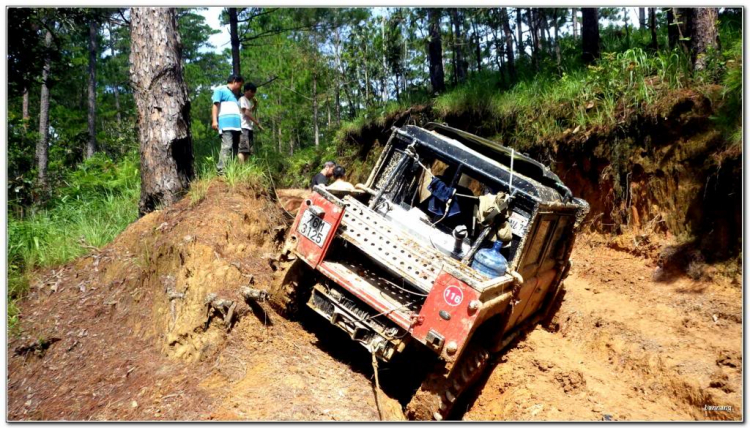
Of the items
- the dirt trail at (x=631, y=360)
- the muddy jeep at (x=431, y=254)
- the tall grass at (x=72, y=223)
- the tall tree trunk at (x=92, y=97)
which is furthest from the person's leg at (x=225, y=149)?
the tall tree trunk at (x=92, y=97)

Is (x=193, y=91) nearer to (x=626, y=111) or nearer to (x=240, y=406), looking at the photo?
(x=626, y=111)

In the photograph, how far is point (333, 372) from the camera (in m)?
4.21

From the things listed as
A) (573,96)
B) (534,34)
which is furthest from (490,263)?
(534,34)

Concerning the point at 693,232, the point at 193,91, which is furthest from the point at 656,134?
the point at 193,91

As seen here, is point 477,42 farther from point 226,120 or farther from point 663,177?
point 226,120

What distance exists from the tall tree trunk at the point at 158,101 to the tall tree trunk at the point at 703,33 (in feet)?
23.4

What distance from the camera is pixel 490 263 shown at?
4246 millimetres

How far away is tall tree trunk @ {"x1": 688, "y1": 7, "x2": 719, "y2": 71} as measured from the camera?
7.13 m

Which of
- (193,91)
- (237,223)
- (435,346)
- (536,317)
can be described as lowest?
(536,317)

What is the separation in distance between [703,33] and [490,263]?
5.59m

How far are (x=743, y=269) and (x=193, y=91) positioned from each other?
28.3 meters

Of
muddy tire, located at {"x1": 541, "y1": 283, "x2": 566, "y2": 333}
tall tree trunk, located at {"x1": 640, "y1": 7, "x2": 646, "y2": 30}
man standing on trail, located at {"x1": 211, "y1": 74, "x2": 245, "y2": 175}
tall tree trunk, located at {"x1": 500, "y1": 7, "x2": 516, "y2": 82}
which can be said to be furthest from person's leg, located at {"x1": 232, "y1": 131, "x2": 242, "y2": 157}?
tall tree trunk, located at {"x1": 640, "y1": 7, "x2": 646, "y2": 30}

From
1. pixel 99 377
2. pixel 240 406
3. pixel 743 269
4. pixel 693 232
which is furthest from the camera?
pixel 693 232

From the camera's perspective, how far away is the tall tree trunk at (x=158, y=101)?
620cm
